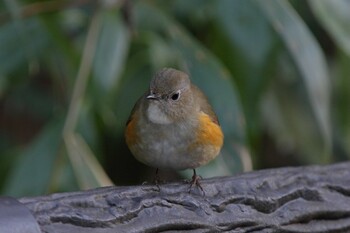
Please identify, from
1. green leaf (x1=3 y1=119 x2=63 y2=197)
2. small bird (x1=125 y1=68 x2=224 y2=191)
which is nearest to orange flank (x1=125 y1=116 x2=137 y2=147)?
small bird (x1=125 y1=68 x2=224 y2=191)

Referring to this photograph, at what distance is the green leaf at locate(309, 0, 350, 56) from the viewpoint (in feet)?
12.4

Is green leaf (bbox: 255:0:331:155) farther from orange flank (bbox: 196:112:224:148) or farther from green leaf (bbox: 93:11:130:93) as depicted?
orange flank (bbox: 196:112:224:148)

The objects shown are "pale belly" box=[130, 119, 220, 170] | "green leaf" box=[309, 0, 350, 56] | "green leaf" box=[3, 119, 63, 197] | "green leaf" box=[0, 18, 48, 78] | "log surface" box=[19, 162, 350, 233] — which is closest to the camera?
"log surface" box=[19, 162, 350, 233]

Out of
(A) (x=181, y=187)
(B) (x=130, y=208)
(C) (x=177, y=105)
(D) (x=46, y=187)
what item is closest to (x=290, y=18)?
(C) (x=177, y=105)

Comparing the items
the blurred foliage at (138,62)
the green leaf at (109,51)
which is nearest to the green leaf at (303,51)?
the blurred foliage at (138,62)

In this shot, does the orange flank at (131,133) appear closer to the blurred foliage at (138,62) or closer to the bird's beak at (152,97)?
the bird's beak at (152,97)

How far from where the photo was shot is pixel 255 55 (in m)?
3.98

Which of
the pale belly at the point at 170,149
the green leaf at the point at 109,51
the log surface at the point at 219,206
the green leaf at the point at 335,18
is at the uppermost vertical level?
the green leaf at the point at 335,18

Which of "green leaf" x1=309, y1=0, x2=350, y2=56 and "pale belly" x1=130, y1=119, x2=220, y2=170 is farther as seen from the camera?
"green leaf" x1=309, y1=0, x2=350, y2=56

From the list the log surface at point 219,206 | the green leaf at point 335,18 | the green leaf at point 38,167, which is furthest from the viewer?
the green leaf at point 38,167

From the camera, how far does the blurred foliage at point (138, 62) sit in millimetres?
3844

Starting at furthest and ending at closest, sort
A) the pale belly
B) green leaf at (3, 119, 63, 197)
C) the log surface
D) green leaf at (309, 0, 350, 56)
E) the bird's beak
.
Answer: green leaf at (3, 119, 63, 197) → green leaf at (309, 0, 350, 56) → the bird's beak → the pale belly → the log surface

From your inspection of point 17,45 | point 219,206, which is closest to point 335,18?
point 17,45

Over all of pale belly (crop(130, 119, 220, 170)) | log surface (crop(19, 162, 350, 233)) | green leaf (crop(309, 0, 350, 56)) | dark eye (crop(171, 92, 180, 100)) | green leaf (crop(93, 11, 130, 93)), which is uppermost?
green leaf (crop(309, 0, 350, 56))
